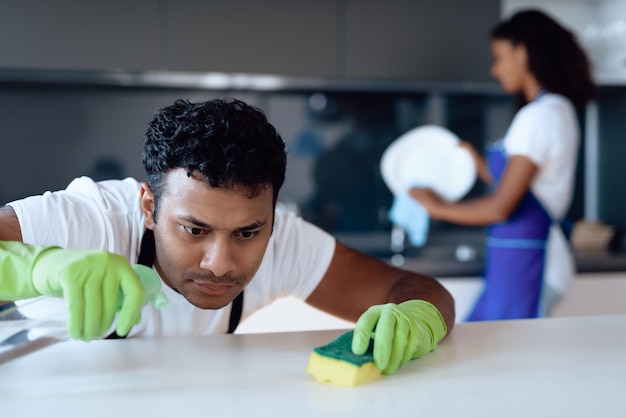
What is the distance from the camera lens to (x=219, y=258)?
39.0 inches

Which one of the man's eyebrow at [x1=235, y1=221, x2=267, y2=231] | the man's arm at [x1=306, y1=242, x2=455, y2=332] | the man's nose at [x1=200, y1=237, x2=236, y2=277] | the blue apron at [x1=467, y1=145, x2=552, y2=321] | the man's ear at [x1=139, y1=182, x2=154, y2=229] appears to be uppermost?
the man's ear at [x1=139, y1=182, x2=154, y2=229]

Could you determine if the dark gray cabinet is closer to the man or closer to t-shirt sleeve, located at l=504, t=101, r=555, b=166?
t-shirt sleeve, located at l=504, t=101, r=555, b=166

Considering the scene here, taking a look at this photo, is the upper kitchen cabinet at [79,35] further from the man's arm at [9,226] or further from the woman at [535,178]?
the man's arm at [9,226]

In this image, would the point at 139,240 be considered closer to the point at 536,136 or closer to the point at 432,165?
the point at 536,136

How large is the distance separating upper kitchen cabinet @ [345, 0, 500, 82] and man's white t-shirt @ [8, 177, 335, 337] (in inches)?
51.0

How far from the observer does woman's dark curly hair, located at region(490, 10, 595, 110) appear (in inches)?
80.4

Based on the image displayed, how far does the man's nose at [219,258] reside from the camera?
3.25 ft

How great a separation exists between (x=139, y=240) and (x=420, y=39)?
5.40 feet

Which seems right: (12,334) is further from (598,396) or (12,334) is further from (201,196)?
(598,396)

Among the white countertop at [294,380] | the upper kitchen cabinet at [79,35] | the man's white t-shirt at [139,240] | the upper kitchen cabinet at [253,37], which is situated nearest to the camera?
the white countertop at [294,380]

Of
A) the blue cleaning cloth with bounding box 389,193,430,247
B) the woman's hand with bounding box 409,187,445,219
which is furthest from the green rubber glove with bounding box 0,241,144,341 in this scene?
the blue cleaning cloth with bounding box 389,193,430,247

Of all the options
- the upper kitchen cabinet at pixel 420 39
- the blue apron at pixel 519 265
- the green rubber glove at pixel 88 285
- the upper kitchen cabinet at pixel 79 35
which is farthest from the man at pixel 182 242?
the upper kitchen cabinet at pixel 420 39

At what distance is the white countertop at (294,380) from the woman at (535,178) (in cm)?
99

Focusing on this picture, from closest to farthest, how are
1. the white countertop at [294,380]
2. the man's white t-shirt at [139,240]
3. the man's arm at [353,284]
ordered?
the white countertop at [294,380], the man's white t-shirt at [139,240], the man's arm at [353,284]
